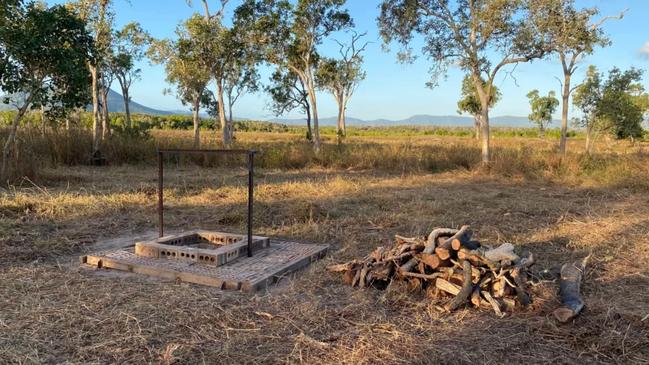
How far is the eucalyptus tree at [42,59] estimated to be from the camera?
25.9 feet

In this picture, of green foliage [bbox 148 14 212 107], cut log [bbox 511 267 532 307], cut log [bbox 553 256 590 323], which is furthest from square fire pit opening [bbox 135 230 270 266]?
green foliage [bbox 148 14 212 107]

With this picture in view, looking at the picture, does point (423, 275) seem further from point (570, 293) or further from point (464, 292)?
point (570, 293)

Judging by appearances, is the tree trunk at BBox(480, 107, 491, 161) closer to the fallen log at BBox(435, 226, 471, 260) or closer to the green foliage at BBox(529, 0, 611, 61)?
the green foliage at BBox(529, 0, 611, 61)

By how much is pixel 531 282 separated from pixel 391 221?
107 inches

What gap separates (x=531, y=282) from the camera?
3418mm

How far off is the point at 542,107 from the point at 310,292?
4444cm

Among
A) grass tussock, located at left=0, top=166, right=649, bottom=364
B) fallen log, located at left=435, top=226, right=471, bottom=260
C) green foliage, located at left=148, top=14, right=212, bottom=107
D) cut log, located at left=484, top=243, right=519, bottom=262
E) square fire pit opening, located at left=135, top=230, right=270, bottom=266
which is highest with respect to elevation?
green foliage, located at left=148, top=14, right=212, bottom=107

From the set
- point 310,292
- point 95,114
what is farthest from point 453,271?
point 95,114

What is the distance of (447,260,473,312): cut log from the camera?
324 centimetres

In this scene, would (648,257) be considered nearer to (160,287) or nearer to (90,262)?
(160,287)

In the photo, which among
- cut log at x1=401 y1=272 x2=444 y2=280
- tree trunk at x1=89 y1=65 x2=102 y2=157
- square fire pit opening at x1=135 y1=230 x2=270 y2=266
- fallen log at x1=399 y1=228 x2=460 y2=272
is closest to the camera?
cut log at x1=401 y1=272 x2=444 y2=280

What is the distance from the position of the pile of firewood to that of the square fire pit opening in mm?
941

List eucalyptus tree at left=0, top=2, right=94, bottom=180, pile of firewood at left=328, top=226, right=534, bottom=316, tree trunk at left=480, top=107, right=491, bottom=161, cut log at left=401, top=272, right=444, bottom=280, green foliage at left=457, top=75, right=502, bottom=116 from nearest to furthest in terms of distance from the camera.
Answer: pile of firewood at left=328, top=226, right=534, bottom=316
cut log at left=401, top=272, right=444, bottom=280
eucalyptus tree at left=0, top=2, right=94, bottom=180
tree trunk at left=480, top=107, right=491, bottom=161
green foliage at left=457, top=75, right=502, bottom=116

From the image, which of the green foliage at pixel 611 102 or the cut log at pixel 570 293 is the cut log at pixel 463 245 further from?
the green foliage at pixel 611 102
